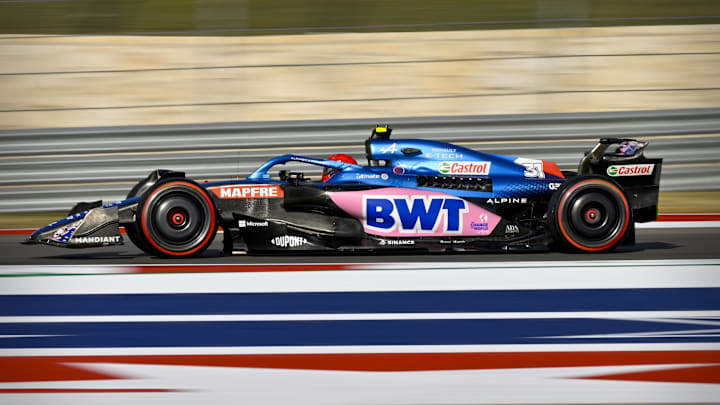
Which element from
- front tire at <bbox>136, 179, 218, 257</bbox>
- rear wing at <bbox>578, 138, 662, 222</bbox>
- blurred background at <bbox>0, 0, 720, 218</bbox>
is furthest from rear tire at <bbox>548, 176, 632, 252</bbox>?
blurred background at <bbox>0, 0, 720, 218</bbox>

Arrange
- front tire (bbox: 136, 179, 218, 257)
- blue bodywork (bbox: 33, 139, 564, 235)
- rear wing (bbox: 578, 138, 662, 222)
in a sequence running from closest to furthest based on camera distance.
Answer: front tire (bbox: 136, 179, 218, 257), blue bodywork (bbox: 33, 139, 564, 235), rear wing (bbox: 578, 138, 662, 222)

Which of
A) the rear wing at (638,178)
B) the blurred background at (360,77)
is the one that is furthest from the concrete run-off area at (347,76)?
the rear wing at (638,178)

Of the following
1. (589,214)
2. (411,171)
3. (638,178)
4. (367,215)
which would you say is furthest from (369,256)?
(638,178)

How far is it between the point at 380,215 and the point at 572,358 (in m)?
3.04

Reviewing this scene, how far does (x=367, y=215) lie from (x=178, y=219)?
155cm

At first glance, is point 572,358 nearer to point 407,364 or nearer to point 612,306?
point 407,364

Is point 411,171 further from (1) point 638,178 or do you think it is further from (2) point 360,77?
(2) point 360,77

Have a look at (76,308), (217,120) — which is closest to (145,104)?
(217,120)

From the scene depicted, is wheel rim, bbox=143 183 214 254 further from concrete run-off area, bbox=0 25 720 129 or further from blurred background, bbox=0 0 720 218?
concrete run-off area, bbox=0 25 720 129

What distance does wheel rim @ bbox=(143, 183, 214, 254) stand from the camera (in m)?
7.01

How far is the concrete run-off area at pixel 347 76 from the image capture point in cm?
1183

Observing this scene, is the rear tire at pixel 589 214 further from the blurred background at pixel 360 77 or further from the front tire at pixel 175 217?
the blurred background at pixel 360 77

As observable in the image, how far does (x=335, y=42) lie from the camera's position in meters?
12.6

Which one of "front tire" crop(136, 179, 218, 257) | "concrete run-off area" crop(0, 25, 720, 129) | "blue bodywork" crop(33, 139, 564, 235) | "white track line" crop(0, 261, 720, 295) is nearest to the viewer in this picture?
"white track line" crop(0, 261, 720, 295)
